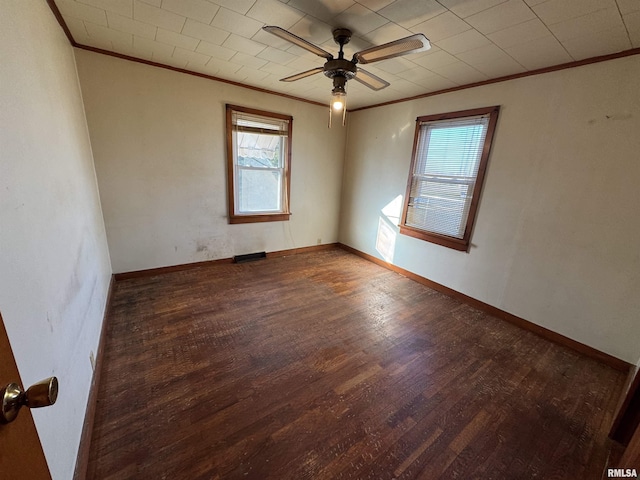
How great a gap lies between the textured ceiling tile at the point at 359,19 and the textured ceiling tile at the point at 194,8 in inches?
33.8

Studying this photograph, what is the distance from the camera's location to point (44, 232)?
1.19 meters

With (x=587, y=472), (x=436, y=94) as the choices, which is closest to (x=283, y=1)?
(x=436, y=94)

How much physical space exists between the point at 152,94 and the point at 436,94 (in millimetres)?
3317

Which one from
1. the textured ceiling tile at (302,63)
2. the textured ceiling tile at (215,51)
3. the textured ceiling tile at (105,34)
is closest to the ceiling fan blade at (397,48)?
the textured ceiling tile at (302,63)

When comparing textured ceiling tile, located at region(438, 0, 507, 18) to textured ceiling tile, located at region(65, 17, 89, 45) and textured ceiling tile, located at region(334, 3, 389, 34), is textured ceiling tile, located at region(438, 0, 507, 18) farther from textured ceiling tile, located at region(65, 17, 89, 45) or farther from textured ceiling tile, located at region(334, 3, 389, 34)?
textured ceiling tile, located at region(65, 17, 89, 45)

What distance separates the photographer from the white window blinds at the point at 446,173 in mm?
2943

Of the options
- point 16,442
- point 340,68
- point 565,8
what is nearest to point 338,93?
point 340,68

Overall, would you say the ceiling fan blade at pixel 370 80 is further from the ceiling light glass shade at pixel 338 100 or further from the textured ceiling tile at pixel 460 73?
the textured ceiling tile at pixel 460 73

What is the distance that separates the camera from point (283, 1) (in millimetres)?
1664

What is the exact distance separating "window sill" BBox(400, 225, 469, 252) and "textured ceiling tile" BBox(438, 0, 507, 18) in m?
2.18

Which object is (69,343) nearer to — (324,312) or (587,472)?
(324,312)

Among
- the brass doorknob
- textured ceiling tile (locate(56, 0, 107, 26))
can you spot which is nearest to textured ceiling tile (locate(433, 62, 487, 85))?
textured ceiling tile (locate(56, 0, 107, 26))

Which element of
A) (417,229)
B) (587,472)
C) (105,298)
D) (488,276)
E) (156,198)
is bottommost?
(587,472)

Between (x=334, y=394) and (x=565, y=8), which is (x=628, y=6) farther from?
(x=334, y=394)
